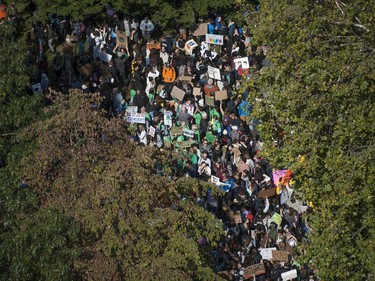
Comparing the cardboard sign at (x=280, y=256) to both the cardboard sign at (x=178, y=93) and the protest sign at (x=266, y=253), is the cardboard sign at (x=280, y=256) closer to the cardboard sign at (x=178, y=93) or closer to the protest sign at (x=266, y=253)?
the protest sign at (x=266, y=253)

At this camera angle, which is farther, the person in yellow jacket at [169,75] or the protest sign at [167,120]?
the person in yellow jacket at [169,75]

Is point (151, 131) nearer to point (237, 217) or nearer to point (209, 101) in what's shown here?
point (209, 101)

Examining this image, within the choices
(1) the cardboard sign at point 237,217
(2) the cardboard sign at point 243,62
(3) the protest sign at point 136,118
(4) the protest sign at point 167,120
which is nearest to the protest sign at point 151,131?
(3) the protest sign at point 136,118

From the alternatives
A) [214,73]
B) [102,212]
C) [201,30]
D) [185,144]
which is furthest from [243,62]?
[102,212]

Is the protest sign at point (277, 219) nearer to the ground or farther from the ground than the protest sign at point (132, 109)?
nearer to the ground

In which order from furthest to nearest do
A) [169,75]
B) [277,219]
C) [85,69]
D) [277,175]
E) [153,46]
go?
[153,46]
[169,75]
[85,69]
[277,175]
[277,219]

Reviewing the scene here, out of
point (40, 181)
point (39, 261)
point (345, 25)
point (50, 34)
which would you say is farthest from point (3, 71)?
point (50, 34)
